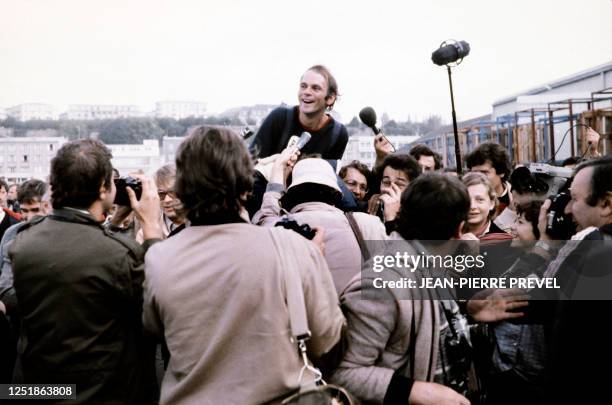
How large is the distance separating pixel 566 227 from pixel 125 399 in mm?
2194

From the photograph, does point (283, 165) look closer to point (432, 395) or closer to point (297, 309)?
point (297, 309)

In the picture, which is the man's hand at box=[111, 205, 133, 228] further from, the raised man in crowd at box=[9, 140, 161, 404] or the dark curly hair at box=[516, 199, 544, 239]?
the dark curly hair at box=[516, 199, 544, 239]

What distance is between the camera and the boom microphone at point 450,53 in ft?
14.8

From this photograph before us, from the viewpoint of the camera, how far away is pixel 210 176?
200 cm

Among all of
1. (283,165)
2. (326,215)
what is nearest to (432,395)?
(326,215)

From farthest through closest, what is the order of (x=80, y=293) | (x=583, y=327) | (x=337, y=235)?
(x=337, y=235) → (x=80, y=293) → (x=583, y=327)

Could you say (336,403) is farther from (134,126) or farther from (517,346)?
(134,126)

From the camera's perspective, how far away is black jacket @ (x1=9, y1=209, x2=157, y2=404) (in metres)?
2.33

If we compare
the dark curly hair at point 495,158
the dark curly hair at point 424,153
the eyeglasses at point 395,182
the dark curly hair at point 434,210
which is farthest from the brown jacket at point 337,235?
the dark curly hair at point 424,153

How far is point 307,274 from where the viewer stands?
198 cm

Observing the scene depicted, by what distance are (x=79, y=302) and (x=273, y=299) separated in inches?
35.3

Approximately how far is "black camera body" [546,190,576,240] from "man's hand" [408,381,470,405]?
1.13 m

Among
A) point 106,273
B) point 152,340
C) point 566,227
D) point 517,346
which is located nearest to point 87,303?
point 106,273

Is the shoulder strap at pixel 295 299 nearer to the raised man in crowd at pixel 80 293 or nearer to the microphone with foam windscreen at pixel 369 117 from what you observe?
the raised man in crowd at pixel 80 293
